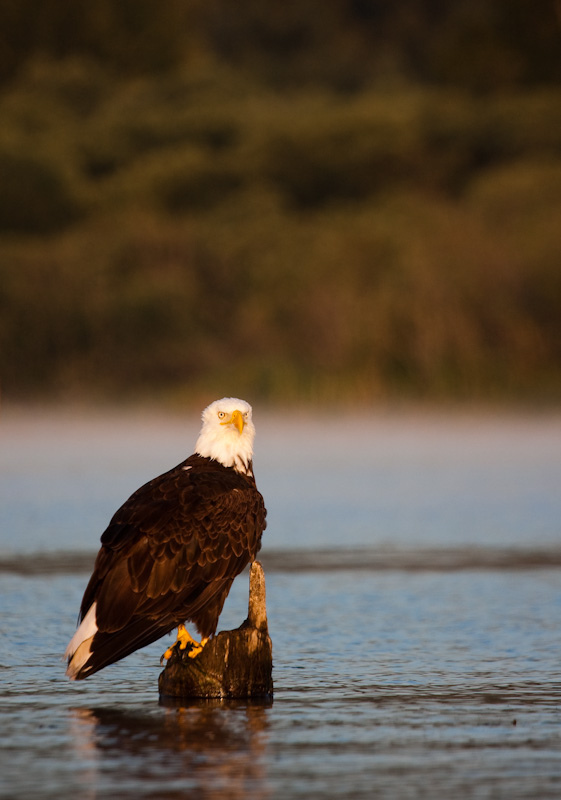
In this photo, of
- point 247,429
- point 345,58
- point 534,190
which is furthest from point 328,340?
point 345,58

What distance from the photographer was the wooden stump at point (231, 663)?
6.34 meters

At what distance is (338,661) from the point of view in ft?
24.1

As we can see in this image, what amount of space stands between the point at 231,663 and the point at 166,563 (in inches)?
21.4

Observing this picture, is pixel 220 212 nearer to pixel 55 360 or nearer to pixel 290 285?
pixel 290 285

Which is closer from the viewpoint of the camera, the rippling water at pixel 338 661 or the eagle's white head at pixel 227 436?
the rippling water at pixel 338 661

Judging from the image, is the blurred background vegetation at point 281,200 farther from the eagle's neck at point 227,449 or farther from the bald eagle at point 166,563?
the bald eagle at point 166,563

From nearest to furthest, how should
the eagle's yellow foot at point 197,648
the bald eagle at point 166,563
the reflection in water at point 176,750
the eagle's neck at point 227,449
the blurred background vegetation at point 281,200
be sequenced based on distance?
the reflection in water at point 176,750
the bald eagle at point 166,563
the eagle's yellow foot at point 197,648
the eagle's neck at point 227,449
the blurred background vegetation at point 281,200

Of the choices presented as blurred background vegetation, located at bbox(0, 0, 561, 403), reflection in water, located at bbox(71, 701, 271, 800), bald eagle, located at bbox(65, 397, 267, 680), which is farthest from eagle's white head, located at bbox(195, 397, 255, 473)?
blurred background vegetation, located at bbox(0, 0, 561, 403)

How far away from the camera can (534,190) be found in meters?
48.8

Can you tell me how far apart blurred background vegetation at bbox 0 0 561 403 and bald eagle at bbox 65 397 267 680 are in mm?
26863

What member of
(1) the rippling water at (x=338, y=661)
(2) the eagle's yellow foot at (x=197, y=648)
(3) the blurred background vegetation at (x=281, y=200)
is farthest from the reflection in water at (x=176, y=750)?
(3) the blurred background vegetation at (x=281, y=200)

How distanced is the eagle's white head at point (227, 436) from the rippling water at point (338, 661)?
0.90 meters

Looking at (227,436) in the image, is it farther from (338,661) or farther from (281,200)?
(281,200)

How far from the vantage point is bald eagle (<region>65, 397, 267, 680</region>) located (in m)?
6.02
